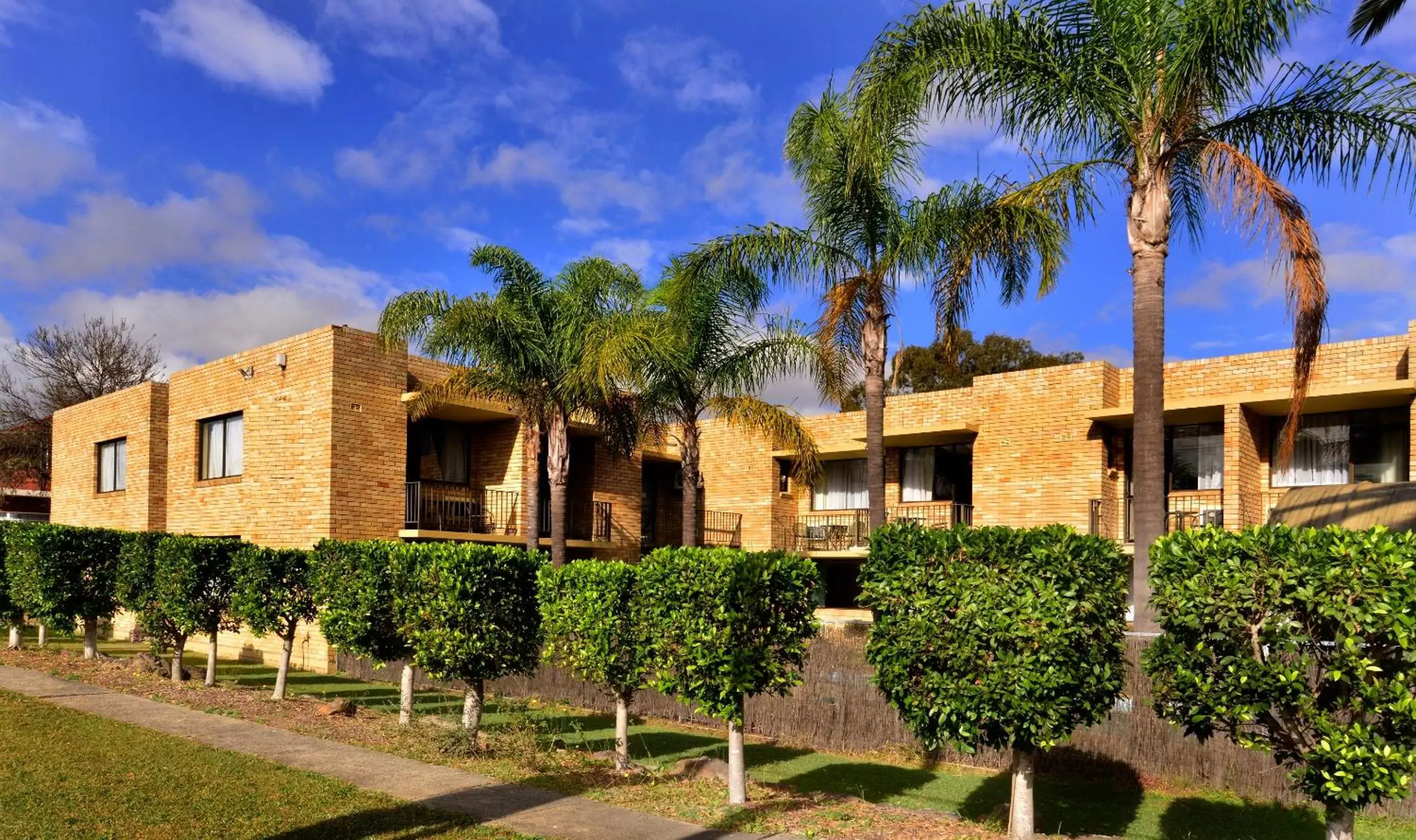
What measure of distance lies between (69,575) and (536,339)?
28.7 ft

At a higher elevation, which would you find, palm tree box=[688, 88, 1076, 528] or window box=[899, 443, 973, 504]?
palm tree box=[688, 88, 1076, 528]

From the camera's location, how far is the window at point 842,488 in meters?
26.6

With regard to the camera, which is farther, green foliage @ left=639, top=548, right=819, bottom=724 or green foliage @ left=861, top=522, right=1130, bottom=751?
green foliage @ left=639, top=548, right=819, bottom=724

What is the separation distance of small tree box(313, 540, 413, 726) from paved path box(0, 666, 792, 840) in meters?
1.40

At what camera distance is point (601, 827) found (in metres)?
7.88

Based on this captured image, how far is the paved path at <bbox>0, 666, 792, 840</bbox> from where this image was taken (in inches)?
308

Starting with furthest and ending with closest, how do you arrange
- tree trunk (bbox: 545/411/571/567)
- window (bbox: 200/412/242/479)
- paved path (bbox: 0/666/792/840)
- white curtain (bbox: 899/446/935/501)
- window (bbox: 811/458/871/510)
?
1. window (bbox: 811/458/871/510)
2. white curtain (bbox: 899/446/935/501)
3. window (bbox: 200/412/242/479)
4. tree trunk (bbox: 545/411/571/567)
5. paved path (bbox: 0/666/792/840)

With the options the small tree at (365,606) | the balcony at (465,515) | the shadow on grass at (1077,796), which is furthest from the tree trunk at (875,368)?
the balcony at (465,515)

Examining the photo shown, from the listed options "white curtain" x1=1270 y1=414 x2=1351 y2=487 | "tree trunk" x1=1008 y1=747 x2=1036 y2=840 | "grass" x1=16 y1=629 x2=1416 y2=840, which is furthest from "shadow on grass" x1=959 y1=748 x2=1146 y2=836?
"white curtain" x1=1270 y1=414 x2=1351 y2=487

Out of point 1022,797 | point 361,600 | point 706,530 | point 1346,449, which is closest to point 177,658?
point 361,600

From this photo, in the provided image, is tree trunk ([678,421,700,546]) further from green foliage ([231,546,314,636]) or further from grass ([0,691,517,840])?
grass ([0,691,517,840])

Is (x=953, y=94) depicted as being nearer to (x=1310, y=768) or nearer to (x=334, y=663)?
(x=1310, y=768)

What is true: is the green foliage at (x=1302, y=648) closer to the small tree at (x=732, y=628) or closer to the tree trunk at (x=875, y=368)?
the small tree at (x=732, y=628)

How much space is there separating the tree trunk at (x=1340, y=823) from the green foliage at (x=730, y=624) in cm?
409
